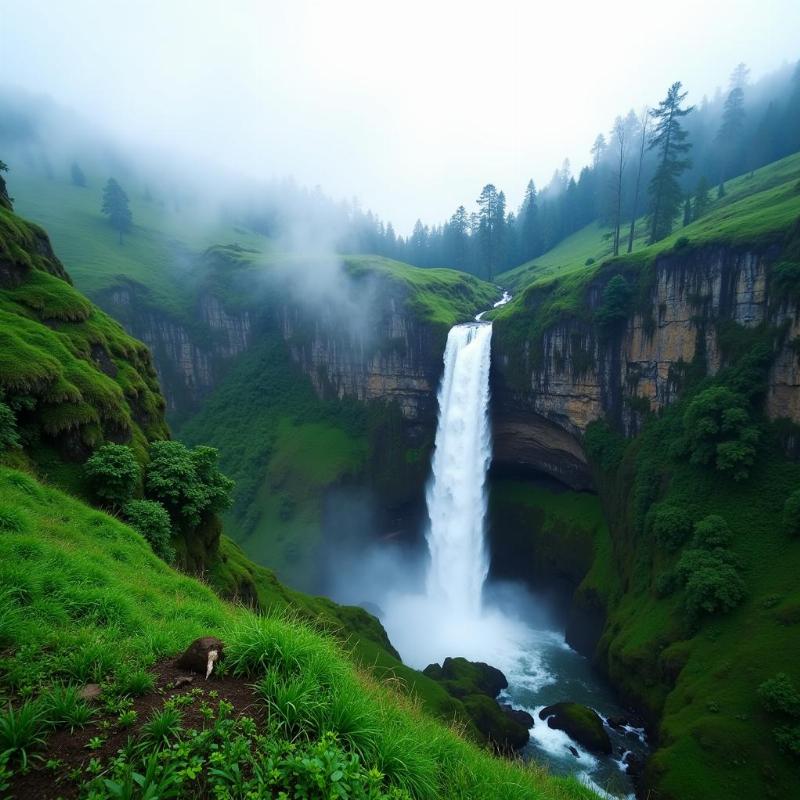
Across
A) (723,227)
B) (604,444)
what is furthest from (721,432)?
(723,227)

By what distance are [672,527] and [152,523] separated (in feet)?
91.8

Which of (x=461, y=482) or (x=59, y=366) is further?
(x=461, y=482)

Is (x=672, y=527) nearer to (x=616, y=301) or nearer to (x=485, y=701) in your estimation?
(x=485, y=701)

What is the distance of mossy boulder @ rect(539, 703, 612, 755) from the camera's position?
71.0ft

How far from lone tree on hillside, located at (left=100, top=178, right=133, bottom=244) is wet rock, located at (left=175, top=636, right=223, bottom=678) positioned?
345ft

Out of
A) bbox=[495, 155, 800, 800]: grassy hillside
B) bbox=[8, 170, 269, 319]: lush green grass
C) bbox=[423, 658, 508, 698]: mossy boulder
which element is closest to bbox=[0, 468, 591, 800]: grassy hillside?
bbox=[495, 155, 800, 800]: grassy hillside

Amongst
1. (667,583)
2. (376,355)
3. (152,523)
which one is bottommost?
(667,583)

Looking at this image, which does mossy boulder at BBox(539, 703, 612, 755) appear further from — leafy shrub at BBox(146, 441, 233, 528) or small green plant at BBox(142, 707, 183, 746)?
small green plant at BBox(142, 707, 183, 746)

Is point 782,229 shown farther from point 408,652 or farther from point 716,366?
point 408,652

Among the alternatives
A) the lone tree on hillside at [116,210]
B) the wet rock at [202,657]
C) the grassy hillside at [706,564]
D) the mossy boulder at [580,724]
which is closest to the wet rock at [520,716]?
the mossy boulder at [580,724]

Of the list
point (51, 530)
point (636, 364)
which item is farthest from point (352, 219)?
point (51, 530)

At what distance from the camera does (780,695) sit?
57.2 ft

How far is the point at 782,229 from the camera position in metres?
26.5

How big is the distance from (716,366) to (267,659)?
1343 inches
